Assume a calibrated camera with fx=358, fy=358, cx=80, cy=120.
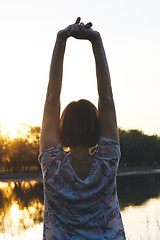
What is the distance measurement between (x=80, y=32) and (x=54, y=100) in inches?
13.2

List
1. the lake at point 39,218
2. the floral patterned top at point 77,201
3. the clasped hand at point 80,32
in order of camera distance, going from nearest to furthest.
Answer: the floral patterned top at point 77,201, the clasped hand at point 80,32, the lake at point 39,218

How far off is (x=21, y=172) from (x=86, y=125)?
5140cm

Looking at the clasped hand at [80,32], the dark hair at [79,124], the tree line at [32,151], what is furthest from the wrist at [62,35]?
the tree line at [32,151]

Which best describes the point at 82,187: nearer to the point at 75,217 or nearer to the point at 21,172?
the point at 75,217

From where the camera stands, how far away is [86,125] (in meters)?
1.56

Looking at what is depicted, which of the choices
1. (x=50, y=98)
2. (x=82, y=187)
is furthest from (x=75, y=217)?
(x=50, y=98)

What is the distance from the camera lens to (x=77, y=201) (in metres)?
1.50

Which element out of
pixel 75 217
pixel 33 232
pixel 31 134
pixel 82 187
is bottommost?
pixel 33 232

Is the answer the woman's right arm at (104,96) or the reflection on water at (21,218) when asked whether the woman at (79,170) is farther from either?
the reflection on water at (21,218)

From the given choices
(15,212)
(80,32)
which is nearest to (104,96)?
(80,32)

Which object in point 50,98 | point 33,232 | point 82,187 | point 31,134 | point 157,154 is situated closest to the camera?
point 82,187

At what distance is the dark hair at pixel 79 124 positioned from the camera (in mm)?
1558

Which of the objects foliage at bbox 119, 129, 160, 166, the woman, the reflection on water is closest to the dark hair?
the woman

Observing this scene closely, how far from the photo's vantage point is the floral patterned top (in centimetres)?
150
